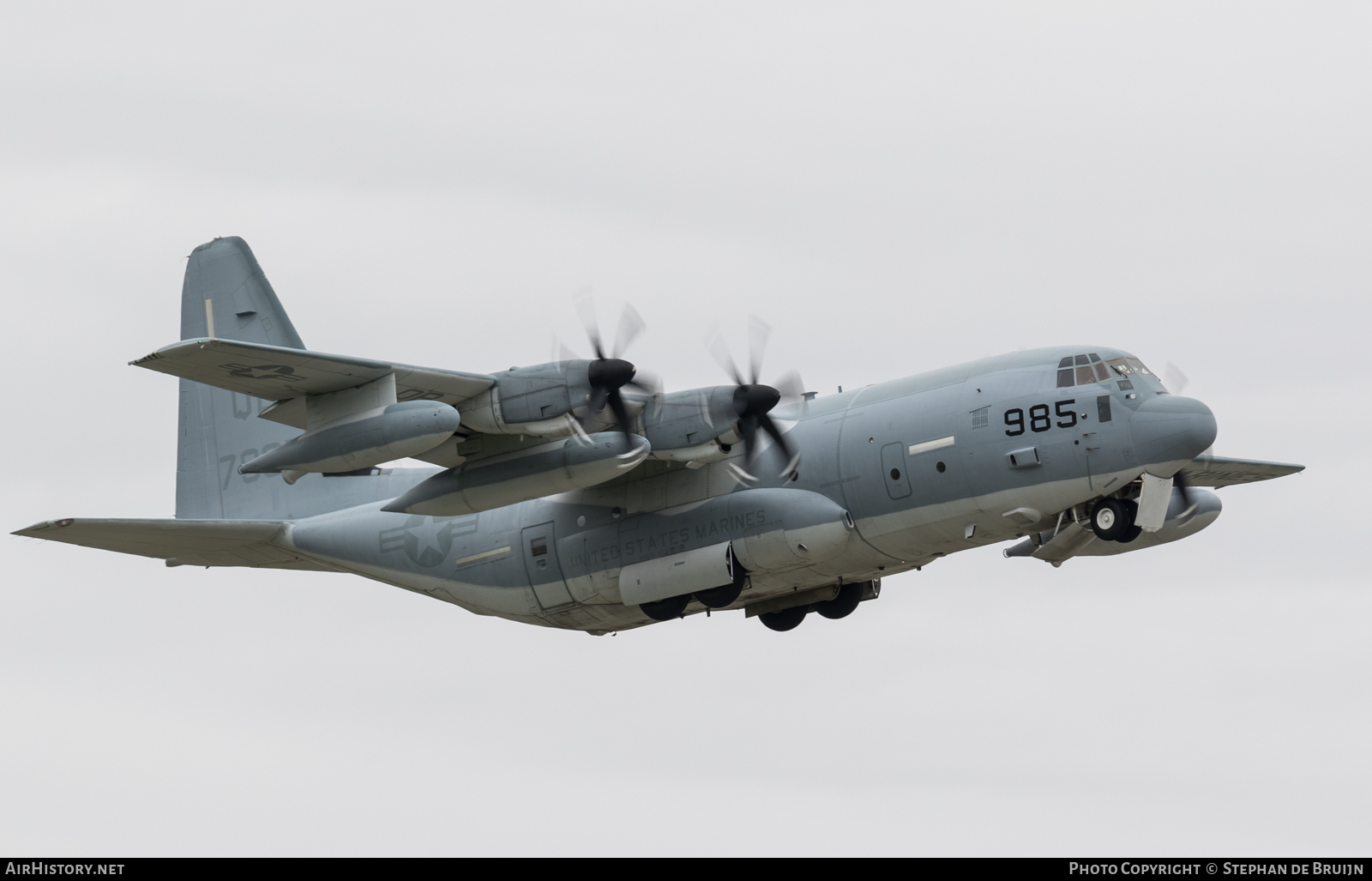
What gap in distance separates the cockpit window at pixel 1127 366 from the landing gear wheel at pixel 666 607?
7.69 metres

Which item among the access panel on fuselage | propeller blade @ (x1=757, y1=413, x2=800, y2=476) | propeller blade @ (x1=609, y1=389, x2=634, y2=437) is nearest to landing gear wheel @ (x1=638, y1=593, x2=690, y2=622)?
propeller blade @ (x1=757, y1=413, x2=800, y2=476)

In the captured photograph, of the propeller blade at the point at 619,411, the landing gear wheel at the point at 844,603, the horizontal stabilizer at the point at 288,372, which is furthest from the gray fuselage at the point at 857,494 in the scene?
the horizontal stabilizer at the point at 288,372

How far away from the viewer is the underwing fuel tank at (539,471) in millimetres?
26094

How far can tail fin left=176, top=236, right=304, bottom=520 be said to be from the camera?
108 ft

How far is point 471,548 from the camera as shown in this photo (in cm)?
3052

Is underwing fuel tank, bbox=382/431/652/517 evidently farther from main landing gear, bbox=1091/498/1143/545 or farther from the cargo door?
main landing gear, bbox=1091/498/1143/545

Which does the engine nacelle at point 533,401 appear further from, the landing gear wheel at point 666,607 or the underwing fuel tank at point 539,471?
the landing gear wheel at point 666,607

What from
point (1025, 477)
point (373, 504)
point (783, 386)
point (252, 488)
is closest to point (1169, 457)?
point (1025, 477)

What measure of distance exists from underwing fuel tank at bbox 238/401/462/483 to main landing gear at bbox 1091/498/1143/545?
9.59 metres

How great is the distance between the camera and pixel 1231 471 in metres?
32.7

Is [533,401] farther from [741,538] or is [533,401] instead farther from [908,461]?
[908,461]

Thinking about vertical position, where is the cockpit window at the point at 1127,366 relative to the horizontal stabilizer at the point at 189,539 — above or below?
above

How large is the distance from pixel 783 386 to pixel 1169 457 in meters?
5.88

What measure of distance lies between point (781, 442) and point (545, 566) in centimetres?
497
